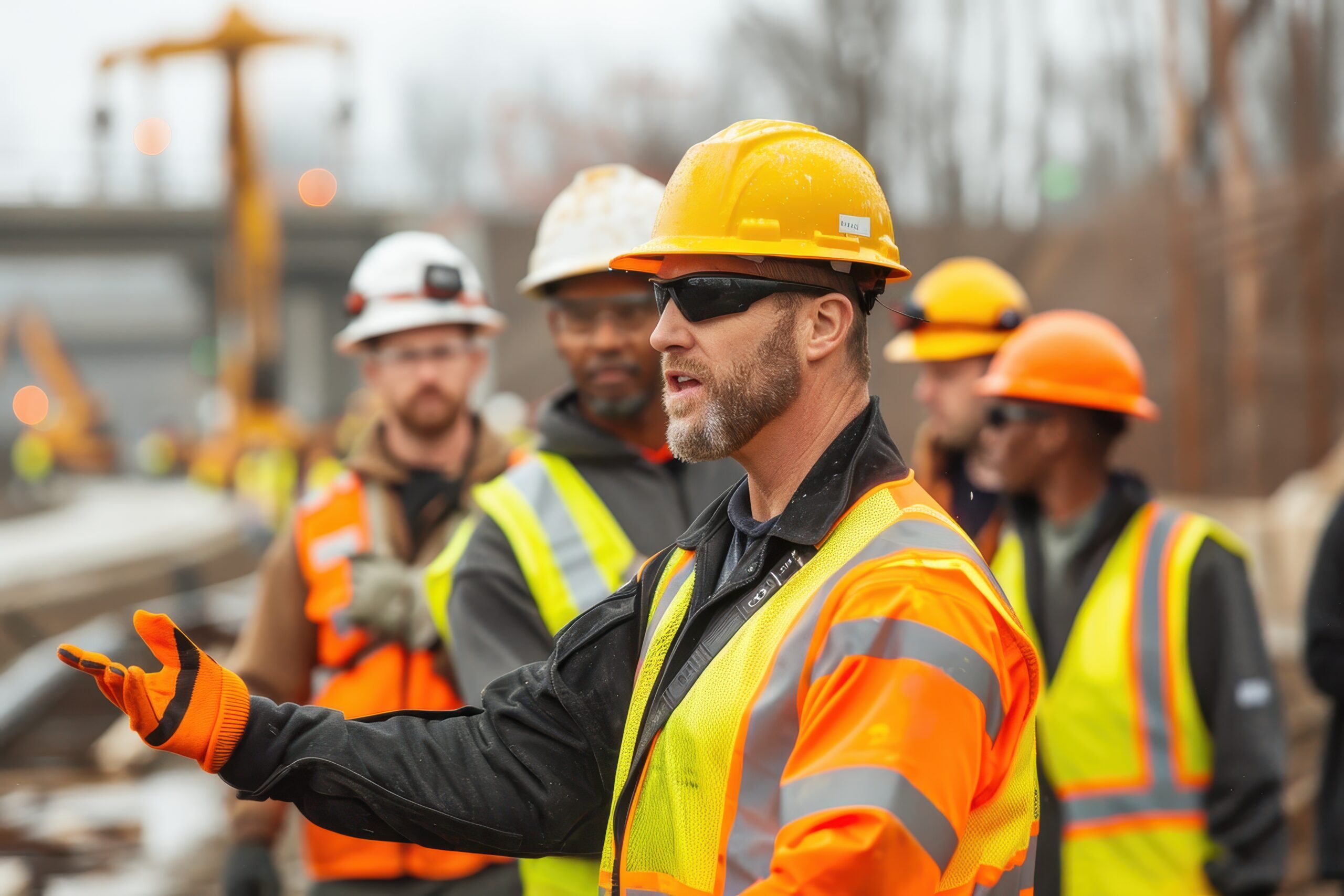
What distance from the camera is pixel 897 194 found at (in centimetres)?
3247

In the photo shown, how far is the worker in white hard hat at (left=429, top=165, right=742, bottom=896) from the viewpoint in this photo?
120 inches

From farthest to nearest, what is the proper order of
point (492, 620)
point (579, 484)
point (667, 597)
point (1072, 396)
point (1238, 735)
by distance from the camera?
point (1072, 396) → point (1238, 735) → point (579, 484) → point (492, 620) → point (667, 597)

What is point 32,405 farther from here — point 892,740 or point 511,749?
point 892,740

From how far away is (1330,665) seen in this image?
14.2 feet

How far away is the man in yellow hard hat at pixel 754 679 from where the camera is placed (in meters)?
1.69

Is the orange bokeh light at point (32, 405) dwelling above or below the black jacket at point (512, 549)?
below

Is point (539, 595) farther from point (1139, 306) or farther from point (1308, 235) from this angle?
point (1139, 306)

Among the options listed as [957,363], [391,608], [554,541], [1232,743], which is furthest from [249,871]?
[957,363]

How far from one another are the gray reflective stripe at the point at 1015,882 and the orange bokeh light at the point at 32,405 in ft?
181

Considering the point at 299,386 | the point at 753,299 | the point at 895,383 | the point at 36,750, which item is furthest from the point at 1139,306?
the point at 299,386

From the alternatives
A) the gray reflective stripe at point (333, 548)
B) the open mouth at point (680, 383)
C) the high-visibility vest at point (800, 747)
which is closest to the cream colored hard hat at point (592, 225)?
the gray reflective stripe at point (333, 548)

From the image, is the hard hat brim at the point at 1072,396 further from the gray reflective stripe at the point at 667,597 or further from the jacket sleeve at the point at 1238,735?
the gray reflective stripe at the point at 667,597

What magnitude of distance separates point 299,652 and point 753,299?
229 centimetres

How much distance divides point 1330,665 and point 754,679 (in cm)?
317
